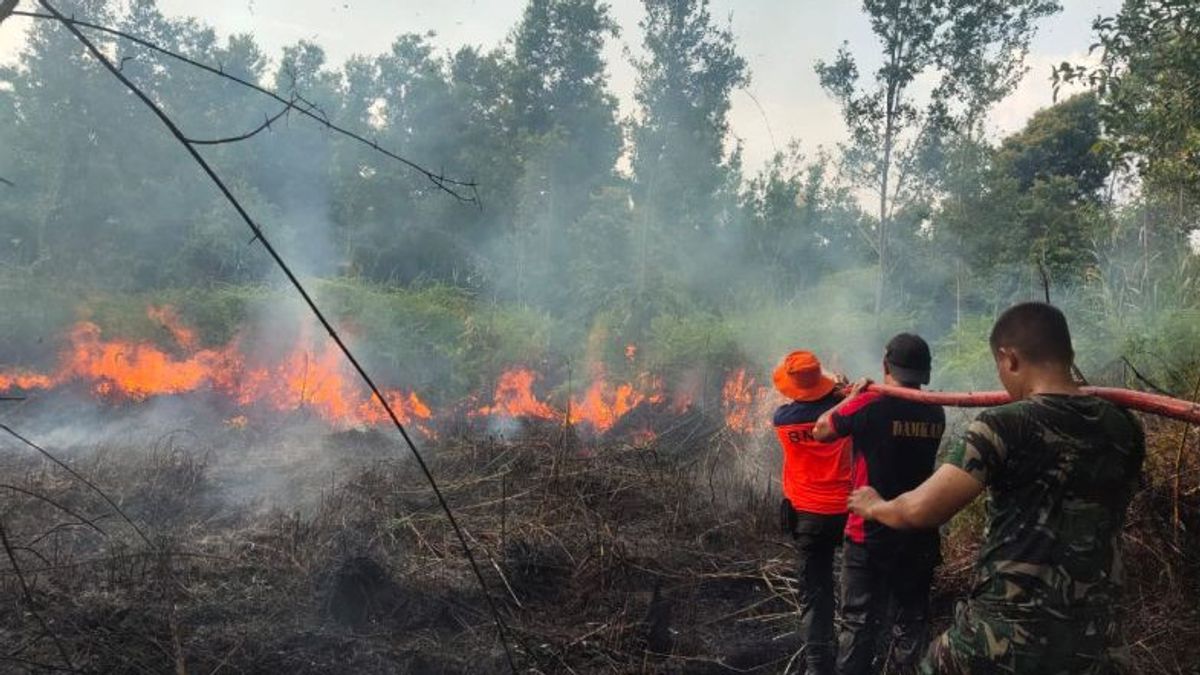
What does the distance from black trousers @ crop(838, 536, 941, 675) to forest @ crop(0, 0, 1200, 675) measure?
100 centimetres

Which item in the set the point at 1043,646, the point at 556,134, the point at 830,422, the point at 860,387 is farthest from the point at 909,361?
the point at 556,134

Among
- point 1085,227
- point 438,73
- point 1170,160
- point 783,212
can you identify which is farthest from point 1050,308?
point 438,73

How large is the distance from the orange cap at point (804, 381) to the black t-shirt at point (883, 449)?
0.50 m

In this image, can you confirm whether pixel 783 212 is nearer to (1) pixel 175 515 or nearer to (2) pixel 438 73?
(2) pixel 438 73

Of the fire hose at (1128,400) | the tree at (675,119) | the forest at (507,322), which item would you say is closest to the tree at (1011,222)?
the forest at (507,322)

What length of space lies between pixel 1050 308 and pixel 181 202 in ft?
83.4

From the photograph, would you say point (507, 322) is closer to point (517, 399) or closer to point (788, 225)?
point (517, 399)

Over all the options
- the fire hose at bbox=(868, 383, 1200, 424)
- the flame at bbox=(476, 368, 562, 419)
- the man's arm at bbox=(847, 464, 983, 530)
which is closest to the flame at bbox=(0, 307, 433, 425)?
the flame at bbox=(476, 368, 562, 419)

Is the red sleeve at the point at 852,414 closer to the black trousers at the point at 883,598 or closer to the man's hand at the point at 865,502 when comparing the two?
the black trousers at the point at 883,598

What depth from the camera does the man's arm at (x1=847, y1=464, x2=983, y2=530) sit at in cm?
246

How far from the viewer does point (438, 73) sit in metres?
31.5

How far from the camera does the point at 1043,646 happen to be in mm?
2457

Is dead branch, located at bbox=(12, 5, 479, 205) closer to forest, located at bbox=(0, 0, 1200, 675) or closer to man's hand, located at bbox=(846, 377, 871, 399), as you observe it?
forest, located at bbox=(0, 0, 1200, 675)

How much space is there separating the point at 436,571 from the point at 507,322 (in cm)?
1219
